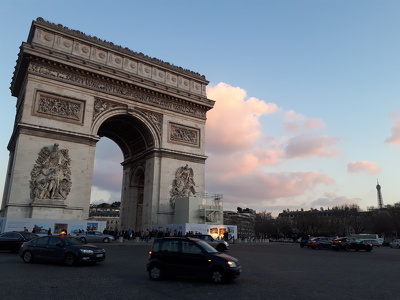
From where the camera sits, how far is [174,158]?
34.9 m

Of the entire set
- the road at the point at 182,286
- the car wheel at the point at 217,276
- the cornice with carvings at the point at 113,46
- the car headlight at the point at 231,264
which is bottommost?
the road at the point at 182,286

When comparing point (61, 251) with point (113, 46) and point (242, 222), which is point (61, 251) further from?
point (242, 222)

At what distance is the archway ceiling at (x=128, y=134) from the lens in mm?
34656

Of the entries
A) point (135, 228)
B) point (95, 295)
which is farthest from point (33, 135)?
point (95, 295)

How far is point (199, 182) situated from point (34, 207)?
55.6ft

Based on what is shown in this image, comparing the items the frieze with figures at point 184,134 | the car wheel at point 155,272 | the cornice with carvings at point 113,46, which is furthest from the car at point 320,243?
the car wheel at point 155,272

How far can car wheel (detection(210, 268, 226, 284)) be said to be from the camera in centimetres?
883

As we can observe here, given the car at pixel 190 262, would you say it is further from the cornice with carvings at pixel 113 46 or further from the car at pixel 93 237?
the cornice with carvings at pixel 113 46

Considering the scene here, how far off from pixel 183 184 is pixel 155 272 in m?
25.2

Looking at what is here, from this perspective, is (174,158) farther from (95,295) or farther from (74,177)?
(95,295)

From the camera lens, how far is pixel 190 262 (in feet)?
30.0

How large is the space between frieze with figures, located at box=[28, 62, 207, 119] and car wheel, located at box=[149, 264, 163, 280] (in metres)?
24.6

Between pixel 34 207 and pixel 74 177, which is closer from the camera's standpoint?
pixel 34 207

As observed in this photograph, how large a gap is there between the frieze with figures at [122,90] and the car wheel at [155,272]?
2456 centimetres
